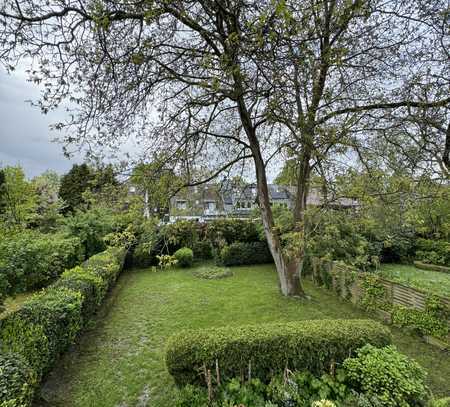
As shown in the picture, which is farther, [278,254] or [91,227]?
[91,227]

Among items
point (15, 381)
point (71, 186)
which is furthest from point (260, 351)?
point (71, 186)

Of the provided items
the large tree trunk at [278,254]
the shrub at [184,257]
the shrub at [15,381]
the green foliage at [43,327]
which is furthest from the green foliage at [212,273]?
the shrub at [15,381]

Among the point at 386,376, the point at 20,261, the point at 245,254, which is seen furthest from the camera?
the point at 245,254

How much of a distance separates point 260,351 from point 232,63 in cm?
405

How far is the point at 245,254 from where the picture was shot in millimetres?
12742

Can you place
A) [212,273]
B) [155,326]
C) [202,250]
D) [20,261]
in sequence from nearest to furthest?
[20,261]
[155,326]
[212,273]
[202,250]

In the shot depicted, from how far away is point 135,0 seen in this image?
4043 millimetres

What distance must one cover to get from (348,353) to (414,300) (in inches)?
111

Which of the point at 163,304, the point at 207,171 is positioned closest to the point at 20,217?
the point at 163,304

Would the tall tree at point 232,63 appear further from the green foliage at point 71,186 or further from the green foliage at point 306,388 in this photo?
Answer: the green foliage at point 71,186

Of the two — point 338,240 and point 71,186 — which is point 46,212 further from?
point 338,240

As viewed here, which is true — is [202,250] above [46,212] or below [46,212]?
below

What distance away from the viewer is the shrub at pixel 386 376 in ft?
9.53

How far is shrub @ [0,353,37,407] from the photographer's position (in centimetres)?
227
